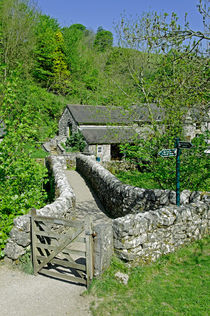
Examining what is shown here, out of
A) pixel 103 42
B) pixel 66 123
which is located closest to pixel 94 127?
pixel 66 123

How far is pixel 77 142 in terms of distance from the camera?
95.3 feet

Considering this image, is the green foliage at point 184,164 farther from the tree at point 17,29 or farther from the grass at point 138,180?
the tree at point 17,29

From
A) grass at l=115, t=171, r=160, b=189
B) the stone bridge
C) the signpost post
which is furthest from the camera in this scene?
grass at l=115, t=171, r=160, b=189

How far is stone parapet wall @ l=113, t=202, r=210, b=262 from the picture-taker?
5840 mm

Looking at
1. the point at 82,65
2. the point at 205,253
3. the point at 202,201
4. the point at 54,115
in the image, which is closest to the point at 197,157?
the point at 202,201

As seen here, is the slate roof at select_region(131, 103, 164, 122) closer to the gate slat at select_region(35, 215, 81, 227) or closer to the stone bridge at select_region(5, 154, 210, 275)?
the stone bridge at select_region(5, 154, 210, 275)

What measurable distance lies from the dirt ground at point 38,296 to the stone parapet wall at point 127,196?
3.98 m

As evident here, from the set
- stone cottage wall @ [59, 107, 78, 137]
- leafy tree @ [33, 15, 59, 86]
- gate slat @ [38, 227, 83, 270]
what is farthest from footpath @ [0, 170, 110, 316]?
leafy tree @ [33, 15, 59, 86]

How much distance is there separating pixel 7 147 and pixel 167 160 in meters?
5.83

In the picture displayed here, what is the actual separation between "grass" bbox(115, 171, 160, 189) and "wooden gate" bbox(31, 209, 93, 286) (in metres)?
10.8

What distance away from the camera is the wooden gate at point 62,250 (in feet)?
17.6

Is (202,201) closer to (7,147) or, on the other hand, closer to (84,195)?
(7,147)

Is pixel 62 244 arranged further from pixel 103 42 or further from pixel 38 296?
pixel 103 42

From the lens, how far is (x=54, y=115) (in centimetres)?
4038
